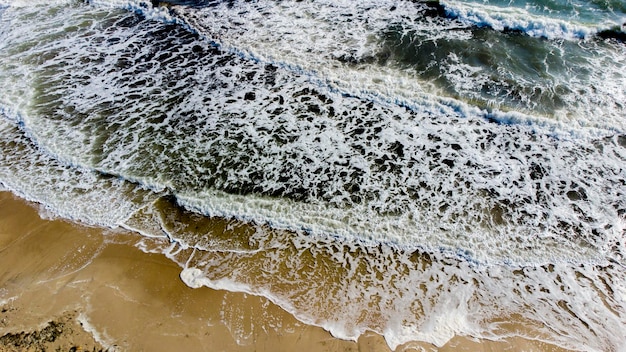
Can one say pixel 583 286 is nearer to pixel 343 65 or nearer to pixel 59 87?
pixel 343 65

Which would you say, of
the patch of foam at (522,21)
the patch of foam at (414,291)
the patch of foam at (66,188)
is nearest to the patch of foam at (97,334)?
the patch of foam at (414,291)

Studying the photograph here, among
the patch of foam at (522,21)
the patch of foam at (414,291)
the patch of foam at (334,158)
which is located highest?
the patch of foam at (522,21)

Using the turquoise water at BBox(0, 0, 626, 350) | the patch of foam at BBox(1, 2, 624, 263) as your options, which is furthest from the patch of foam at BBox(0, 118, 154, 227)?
the patch of foam at BBox(1, 2, 624, 263)

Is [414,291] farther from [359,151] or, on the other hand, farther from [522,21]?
[522,21]

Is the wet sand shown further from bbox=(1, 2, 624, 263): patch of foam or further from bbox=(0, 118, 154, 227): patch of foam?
bbox=(1, 2, 624, 263): patch of foam

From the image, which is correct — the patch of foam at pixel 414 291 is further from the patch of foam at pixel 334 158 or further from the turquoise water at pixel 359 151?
the patch of foam at pixel 334 158

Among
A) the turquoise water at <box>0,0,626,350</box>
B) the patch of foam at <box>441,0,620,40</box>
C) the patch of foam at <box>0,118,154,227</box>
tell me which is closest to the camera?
the turquoise water at <box>0,0,626,350</box>
